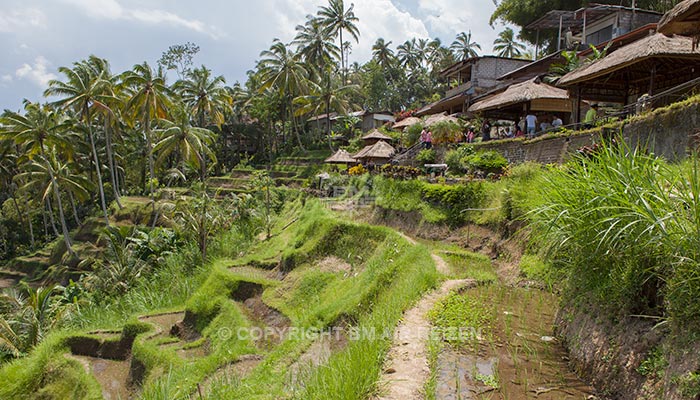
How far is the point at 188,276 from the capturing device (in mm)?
17719

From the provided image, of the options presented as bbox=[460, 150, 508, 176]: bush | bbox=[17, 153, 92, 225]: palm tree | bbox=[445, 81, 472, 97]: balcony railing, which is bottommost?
bbox=[17, 153, 92, 225]: palm tree

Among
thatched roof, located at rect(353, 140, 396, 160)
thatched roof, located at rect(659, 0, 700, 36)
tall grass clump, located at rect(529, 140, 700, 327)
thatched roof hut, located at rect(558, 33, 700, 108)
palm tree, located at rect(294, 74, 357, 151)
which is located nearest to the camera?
tall grass clump, located at rect(529, 140, 700, 327)

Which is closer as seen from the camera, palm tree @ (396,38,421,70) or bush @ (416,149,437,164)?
bush @ (416,149,437,164)

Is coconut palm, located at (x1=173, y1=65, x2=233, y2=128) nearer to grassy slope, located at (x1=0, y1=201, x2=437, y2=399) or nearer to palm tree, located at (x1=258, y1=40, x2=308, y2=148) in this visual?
palm tree, located at (x1=258, y1=40, x2=308, y2=148)

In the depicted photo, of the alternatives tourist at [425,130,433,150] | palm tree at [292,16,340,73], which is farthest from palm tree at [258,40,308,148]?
tourist at [425,130,433,150]

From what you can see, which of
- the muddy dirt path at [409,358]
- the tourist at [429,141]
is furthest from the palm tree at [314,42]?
the muddy dirt path at [409,358]

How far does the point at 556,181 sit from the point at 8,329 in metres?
16.7

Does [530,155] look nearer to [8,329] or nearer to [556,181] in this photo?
[556,181]

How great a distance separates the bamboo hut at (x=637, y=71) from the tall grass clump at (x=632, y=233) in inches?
341

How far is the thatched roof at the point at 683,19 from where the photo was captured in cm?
888

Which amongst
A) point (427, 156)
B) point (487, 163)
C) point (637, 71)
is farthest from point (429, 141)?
point (637, 71)

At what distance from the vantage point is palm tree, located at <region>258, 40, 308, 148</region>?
39.3 meters

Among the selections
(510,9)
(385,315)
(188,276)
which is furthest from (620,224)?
(510,9)

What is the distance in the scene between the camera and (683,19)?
9250mm
